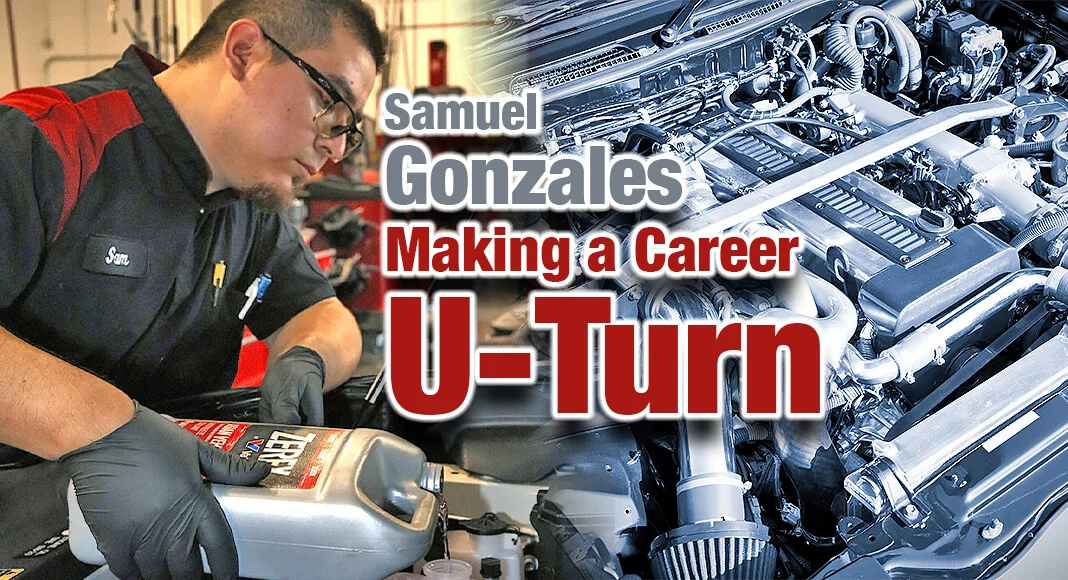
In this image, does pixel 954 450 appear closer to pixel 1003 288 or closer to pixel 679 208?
pixel 1003 288

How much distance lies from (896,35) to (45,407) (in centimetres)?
164

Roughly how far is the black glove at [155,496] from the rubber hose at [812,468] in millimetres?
757

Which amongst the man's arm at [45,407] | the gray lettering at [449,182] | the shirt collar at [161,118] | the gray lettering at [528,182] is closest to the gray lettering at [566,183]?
the gray lettering at [528,182]

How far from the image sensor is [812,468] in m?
1.28

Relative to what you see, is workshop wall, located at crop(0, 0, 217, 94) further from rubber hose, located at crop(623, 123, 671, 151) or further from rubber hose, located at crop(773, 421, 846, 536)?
rubber hose, located at crop(773, 421, 846, 536)

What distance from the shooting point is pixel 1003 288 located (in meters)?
1.44

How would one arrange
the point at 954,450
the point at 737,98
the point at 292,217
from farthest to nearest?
the point at 737,98 → the point at 292,217 → the point at 954,450

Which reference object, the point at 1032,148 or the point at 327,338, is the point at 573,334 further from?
the point at 1032,148

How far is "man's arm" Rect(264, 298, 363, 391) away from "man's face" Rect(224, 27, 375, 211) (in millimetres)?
206

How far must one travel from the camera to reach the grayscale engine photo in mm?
1243

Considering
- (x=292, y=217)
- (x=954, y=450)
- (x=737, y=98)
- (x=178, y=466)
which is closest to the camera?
(x=178, y=466)

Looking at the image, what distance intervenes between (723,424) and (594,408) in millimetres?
192

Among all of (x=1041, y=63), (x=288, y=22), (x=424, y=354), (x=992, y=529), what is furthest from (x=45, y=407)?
(x=1041, y=63)

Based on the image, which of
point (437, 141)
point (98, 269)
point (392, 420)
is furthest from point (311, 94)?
point (392, 420)
